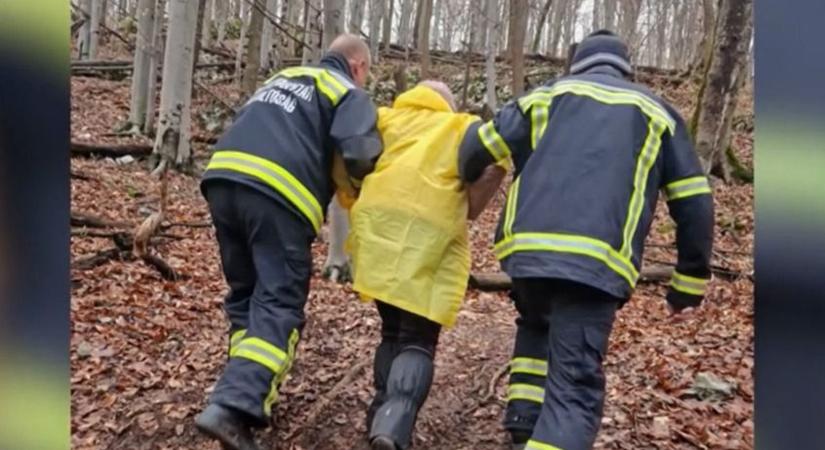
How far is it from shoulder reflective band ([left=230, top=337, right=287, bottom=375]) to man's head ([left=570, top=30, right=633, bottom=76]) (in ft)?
5.89

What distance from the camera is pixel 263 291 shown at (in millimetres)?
3549

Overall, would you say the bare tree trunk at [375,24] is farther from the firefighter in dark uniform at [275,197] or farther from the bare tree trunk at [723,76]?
the firefighter in dark uniform at [275,197]

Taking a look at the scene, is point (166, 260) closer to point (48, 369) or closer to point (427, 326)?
point (427, 326)

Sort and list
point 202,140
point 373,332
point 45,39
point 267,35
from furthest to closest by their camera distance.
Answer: point 267,35, point 202,140, point 373,332, point 45,39

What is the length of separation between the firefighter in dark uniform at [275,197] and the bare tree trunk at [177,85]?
705 cm

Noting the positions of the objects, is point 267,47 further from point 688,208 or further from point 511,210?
point 688,208

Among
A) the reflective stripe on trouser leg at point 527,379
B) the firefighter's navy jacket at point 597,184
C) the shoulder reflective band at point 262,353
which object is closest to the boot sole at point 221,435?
the shoulder reflective band at point 262,353

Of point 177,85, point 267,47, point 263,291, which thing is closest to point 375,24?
point 267,47

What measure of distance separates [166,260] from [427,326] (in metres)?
4.06

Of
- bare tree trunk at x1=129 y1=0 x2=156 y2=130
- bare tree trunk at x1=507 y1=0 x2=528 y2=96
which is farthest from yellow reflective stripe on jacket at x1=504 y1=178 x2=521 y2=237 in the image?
bare tree trunk at x1=129 y1=0 x2=156 y2=130

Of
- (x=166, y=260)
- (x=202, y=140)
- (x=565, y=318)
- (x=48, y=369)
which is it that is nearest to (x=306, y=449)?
(x=565, y=318)

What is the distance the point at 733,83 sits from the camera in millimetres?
9039

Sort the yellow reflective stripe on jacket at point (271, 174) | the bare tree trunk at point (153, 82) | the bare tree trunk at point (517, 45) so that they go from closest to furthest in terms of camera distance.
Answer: the yellow reflective stripe on jacket at point (271, 174) < the bare tree trunk at point (153, 82) < the bare tree trunk at point (517, 45)

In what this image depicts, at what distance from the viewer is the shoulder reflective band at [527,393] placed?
3.44 metres
